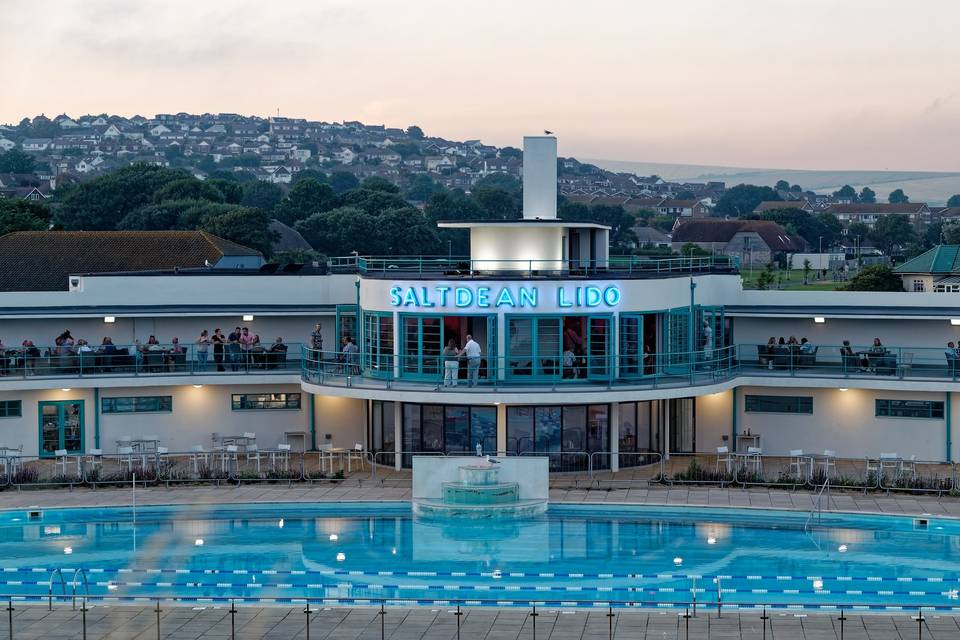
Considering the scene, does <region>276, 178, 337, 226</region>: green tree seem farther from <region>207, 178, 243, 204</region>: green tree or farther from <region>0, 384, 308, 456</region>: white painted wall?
<region>0, 384, 308, 456</region>: white painted wall

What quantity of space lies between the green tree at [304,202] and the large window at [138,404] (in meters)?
99.3

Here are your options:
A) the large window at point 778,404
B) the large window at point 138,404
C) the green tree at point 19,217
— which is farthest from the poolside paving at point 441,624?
the green tree at point 19,217

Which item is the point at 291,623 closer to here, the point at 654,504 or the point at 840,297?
the point at 654,504

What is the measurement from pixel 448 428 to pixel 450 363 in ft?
5.91

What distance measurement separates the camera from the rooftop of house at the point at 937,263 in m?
106

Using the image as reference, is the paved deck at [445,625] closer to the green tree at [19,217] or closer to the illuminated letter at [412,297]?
the illuminated letter at [412,297]

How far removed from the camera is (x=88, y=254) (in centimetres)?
6662

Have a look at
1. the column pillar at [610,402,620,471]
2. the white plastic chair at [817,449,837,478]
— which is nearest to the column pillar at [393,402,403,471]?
A: the column pillar at [610,402,620,471]

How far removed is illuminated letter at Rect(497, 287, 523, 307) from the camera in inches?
1389

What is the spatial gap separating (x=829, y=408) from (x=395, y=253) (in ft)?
287

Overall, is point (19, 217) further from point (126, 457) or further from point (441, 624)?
point (441, 624)

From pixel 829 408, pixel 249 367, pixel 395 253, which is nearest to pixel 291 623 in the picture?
pixel 249 367

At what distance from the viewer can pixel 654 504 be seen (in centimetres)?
3134

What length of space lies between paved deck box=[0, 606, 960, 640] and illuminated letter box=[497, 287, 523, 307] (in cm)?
1306
